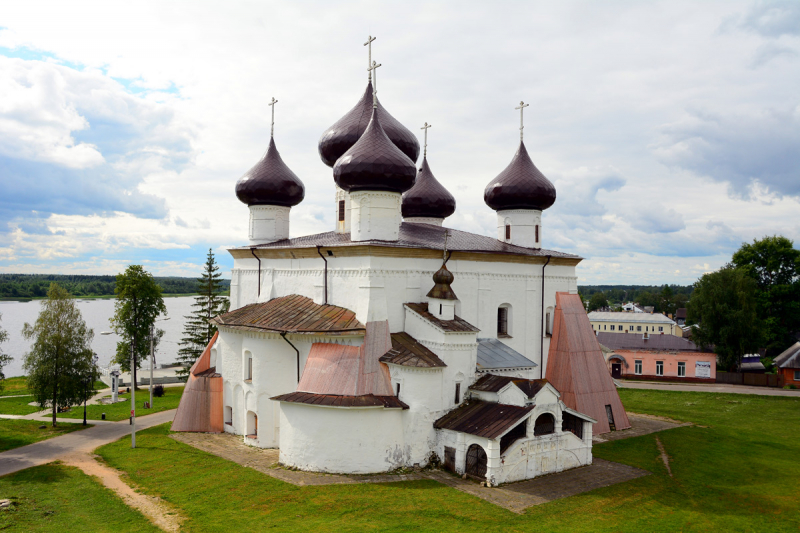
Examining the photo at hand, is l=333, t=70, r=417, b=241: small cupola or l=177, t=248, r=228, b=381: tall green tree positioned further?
l=177, t=248, r=228, b=381: tall green tree

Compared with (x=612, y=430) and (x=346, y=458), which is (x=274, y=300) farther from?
(x=612, y=430)

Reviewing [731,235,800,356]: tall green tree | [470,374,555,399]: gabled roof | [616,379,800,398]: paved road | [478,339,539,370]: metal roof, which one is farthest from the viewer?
[731,235,800,356]: tall green tree

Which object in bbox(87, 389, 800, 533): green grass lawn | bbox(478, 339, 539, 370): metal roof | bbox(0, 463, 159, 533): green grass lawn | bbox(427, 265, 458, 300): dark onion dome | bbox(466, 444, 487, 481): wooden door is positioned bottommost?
bbox(0, 463, 159, 533): green grass lawn

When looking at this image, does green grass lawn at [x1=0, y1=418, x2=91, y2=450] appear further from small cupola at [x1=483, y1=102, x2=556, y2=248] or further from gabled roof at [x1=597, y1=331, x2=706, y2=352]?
gabled roof at [x1=597, y1=331, x2=706, y2=352]

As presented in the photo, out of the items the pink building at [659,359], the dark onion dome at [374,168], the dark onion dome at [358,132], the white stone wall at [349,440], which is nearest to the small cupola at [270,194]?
the dark onion dome at [358,132]

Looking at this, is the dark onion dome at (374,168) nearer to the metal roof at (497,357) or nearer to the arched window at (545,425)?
the metal roof at (497,357)

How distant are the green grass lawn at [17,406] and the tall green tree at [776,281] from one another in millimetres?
42681

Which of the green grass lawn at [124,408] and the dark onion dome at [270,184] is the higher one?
the dark onion dome at [270,184]

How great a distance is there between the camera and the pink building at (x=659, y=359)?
109 ft

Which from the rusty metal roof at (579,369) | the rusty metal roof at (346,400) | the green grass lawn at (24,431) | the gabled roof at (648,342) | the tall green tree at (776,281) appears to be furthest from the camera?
the tall green tree at (776,281)

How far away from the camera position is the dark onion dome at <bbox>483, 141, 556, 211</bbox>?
2008cm

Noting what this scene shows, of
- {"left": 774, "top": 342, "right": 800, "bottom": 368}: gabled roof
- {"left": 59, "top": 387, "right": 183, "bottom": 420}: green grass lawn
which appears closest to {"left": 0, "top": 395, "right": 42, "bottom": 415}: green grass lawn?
{"left": 59, "top": 387, "right": 183, "bottom": 420}: green grass lawn

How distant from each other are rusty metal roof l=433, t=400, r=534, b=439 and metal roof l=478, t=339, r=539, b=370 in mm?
1435

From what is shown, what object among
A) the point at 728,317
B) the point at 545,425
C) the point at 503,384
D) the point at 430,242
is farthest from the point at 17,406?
the point at 728,317
